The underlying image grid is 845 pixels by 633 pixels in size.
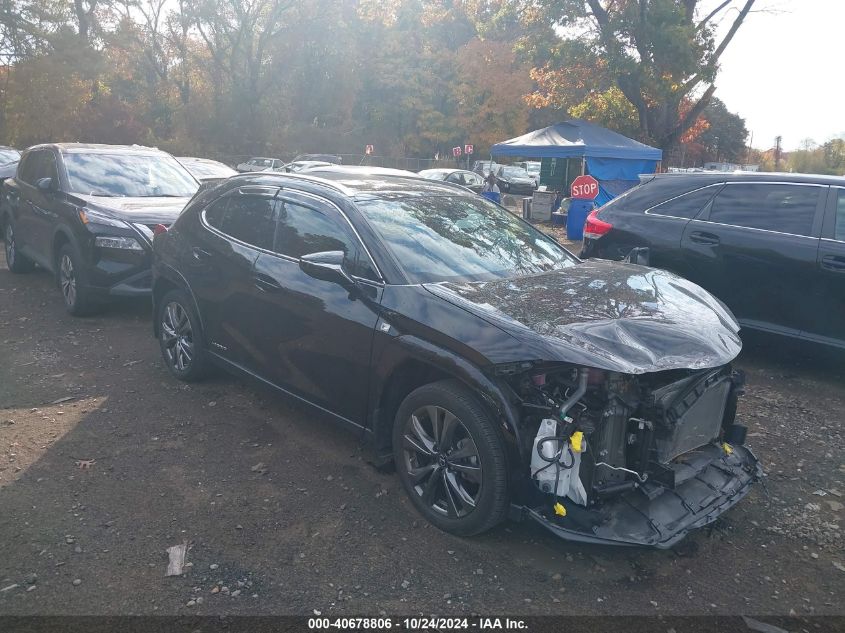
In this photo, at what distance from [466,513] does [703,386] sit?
141cm

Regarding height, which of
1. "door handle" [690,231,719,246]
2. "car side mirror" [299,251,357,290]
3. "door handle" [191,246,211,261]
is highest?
"door handle" [690,231,719,246]

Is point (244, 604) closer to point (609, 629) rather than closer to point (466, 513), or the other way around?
point (466, 513)

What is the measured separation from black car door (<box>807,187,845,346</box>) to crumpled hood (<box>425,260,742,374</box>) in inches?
77.3

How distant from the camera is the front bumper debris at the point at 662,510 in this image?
10.7ft

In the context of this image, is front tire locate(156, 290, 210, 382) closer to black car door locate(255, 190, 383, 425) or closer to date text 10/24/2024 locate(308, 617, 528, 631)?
black car door locate(255, 190, 383, 425)

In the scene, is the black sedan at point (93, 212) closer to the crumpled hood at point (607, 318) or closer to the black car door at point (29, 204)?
Answer: the black car door at point (29, 204)

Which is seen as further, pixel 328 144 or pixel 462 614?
pixel 328 144

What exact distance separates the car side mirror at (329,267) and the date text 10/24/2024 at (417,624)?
6.06 feet

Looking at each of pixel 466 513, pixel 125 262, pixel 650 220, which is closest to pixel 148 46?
pixel 125 262

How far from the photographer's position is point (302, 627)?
308cm

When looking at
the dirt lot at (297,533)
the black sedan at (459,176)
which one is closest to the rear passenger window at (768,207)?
the dirt lot at (297,533)

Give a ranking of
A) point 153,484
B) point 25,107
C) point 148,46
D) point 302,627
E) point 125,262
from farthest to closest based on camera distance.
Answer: point 148,46 < point 25,107 < point 125,262 < point 153,484 < point 302,627

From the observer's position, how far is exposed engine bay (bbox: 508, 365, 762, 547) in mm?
3279

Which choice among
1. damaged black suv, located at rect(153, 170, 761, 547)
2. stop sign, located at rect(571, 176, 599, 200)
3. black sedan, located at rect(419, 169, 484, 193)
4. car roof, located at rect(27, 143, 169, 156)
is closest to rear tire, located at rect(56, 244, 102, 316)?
car roof, located at rect(27, 143, 169, 156)
